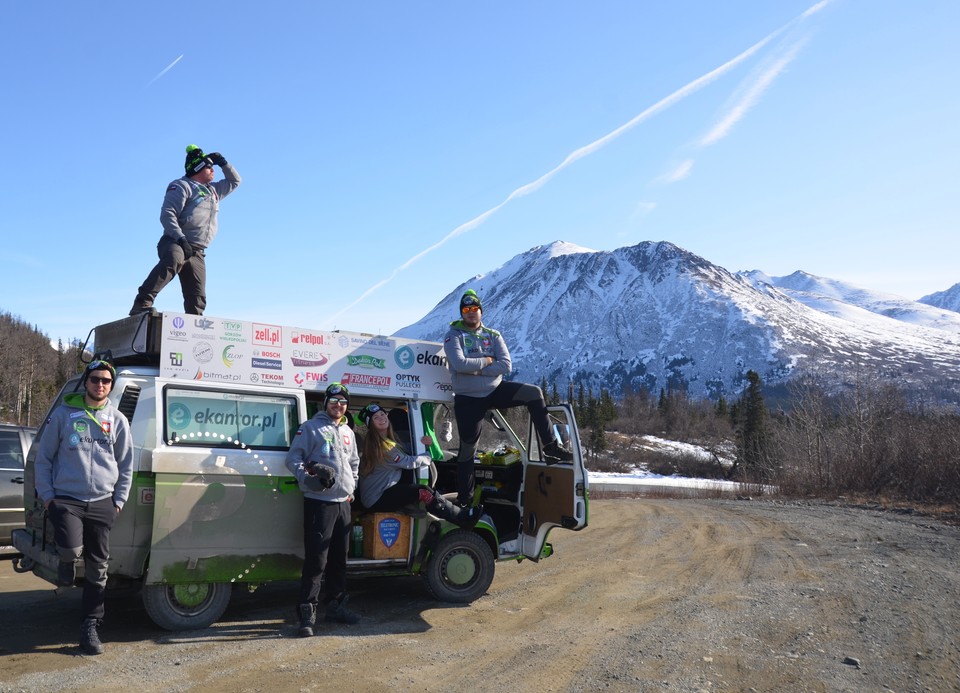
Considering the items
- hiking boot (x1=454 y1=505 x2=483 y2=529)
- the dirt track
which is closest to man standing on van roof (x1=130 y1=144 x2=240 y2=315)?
the dirt track

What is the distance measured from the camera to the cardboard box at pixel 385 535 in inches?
285

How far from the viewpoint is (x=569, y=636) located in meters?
6.51

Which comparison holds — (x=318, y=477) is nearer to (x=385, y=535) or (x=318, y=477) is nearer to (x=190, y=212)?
(x=385, y=535)

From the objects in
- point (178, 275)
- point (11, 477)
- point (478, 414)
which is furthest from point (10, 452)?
point (478, 414)

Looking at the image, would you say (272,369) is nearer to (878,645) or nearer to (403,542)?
(403,542)

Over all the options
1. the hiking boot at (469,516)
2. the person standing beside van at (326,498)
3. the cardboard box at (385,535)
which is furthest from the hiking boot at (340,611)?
the hiking boot at (469,516)

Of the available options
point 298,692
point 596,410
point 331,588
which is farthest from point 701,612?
point 596,410

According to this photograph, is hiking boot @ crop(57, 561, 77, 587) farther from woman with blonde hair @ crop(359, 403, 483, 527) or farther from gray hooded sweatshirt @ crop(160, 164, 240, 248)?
gray hooded sweatshirt @ crop(160, 164, 240, 248)

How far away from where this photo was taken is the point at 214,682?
5090 millimetres

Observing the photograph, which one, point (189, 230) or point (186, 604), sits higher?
point (189, 230)

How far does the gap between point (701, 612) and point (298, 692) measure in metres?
4.25

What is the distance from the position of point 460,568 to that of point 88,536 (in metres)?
3.62

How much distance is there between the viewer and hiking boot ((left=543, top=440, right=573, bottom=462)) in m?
7.92

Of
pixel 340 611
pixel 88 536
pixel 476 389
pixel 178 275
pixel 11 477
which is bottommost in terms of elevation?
pixel 340 611
